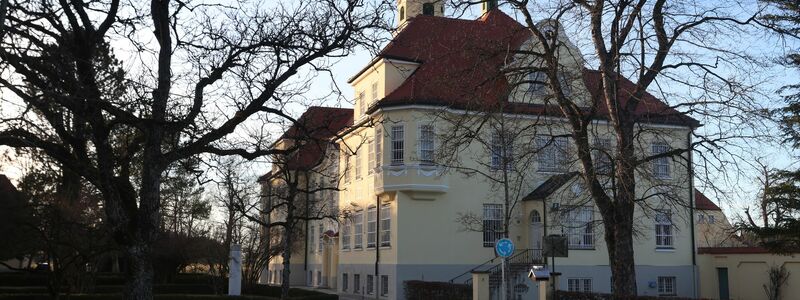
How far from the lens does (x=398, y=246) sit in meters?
32.6

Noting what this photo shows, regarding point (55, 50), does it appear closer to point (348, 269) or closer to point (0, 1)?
→ point (0, 1)

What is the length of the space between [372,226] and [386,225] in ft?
6.33

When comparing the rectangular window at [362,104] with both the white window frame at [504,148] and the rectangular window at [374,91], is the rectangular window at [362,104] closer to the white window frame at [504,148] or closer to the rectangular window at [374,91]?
the rectangular window at [374,91]

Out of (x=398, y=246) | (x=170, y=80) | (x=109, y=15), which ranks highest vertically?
(x=109, y=15)

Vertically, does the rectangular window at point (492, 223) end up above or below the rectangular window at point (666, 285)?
above

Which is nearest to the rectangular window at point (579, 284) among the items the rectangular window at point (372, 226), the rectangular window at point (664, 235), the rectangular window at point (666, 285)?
the rectangular window at point (666, 285)

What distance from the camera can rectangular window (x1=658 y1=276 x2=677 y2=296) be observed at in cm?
3606

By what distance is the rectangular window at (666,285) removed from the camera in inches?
1420

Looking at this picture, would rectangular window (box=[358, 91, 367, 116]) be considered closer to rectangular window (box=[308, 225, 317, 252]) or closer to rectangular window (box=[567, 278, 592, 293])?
rectangular window (box=[567, 278, 592, 293])

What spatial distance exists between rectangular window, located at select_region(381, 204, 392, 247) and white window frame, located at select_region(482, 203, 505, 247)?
427 centimetres

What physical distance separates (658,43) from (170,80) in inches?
428

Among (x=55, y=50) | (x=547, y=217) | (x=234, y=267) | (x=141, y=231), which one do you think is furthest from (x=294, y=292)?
(x=55, y=50)

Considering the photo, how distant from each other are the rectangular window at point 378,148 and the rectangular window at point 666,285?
14.6 meters

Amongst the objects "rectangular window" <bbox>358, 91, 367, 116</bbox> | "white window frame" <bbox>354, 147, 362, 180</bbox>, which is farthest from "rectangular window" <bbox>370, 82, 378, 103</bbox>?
"white window frame" <bbox>354, 147, 362, 180</bbox>
